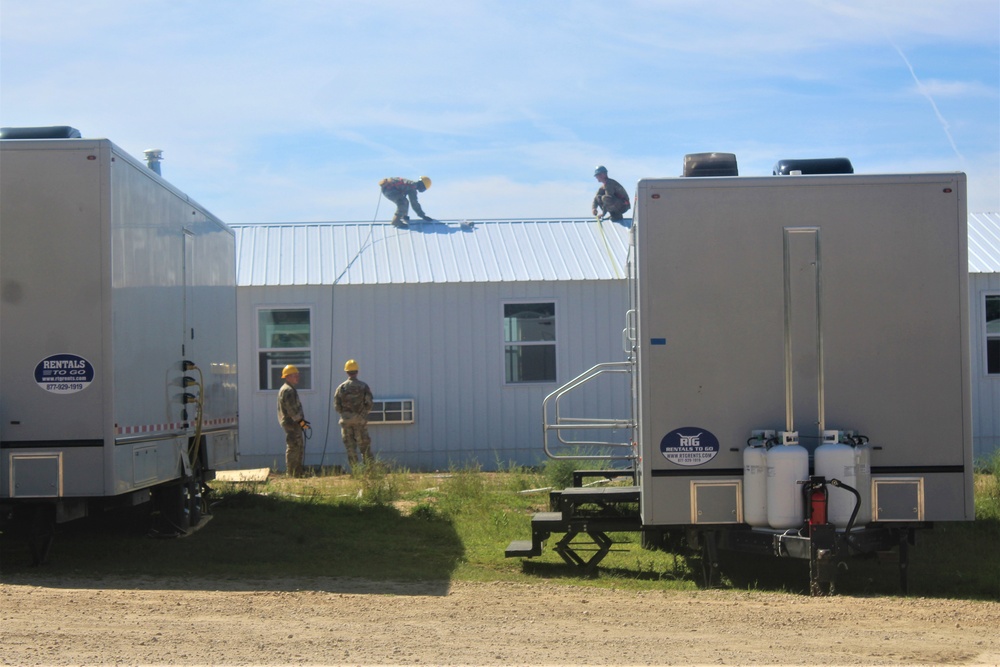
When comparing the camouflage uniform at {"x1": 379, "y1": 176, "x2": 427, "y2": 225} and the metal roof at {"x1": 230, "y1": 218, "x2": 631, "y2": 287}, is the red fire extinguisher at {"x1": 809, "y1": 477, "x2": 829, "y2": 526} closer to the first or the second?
the metal roof at {"x1": 230, "y1": 218, "x2": 631, "y2": 287}

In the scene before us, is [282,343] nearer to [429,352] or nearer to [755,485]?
[429,352]

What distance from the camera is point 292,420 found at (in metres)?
15.7

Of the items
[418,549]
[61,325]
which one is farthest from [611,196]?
[61,325]

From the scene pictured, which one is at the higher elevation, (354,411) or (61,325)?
(61,325)

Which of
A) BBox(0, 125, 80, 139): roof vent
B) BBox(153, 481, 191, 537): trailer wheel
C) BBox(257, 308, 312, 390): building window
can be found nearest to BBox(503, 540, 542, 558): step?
BBox(153, 481, 191, 537): trailer wheel

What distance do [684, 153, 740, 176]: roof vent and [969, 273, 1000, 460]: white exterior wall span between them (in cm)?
1023

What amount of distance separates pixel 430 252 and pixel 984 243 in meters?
A: 9.21

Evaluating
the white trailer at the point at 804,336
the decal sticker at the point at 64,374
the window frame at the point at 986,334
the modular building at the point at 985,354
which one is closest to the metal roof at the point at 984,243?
the modular building at the point at 985,354

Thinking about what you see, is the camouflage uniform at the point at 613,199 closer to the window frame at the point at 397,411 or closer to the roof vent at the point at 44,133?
the window frame at the point at 397,411

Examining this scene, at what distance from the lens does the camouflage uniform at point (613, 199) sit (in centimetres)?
1950

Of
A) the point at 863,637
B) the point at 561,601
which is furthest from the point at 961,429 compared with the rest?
the point at 561,601

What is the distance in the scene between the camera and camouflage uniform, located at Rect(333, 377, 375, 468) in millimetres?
15570

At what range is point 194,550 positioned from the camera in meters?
9.68

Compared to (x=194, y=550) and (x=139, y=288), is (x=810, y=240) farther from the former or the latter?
(x=194, y=550)
